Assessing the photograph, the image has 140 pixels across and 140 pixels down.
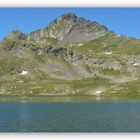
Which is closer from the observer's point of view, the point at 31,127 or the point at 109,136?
the point at 109,136

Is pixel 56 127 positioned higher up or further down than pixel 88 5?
further down

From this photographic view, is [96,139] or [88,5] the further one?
[88,5]

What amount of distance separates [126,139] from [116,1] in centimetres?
891

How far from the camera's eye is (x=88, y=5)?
2658 cm

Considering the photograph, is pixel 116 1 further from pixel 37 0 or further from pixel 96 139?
pixel 96 139

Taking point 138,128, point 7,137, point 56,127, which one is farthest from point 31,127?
point 7,137

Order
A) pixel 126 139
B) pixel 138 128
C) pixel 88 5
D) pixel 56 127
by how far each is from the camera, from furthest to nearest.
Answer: pixel 56 127 < pixel 138 128 < pixel 88 5 < pixel 126 139

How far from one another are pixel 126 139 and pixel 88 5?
8797mm

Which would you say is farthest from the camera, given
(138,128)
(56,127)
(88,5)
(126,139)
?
(56,127)

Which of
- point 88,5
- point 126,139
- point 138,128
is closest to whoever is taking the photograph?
point 126,139

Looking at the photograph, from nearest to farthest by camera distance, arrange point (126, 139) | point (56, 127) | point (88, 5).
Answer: point (126, 139)
point (88, 5)
point (56, 127)

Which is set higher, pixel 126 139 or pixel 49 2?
pixel 49 2

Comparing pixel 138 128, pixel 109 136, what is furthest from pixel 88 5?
pixel 138 128

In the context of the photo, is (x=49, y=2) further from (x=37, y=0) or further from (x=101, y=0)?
(x=101, y=0)
